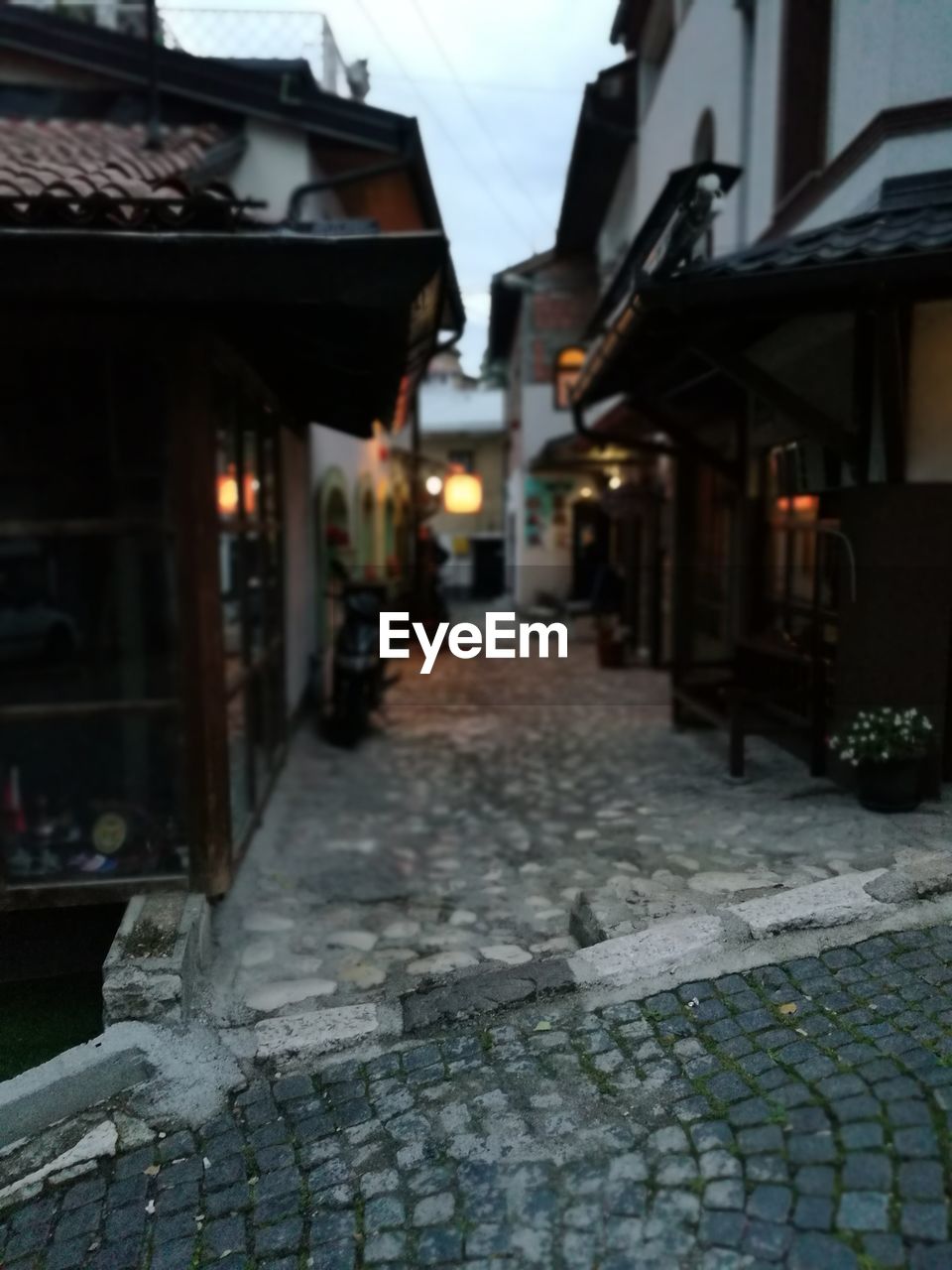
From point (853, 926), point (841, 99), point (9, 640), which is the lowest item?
point (853, 926)

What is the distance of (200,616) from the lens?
158 inches

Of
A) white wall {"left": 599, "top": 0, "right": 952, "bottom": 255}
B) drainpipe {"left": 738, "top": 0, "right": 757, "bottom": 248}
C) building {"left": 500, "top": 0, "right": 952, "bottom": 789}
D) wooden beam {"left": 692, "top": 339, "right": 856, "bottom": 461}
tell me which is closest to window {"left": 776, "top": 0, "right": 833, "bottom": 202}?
building {"left": 500, "top": 0, "right": 952, "bottom": 789}

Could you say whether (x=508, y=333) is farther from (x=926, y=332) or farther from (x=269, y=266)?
(x=269, y=266)

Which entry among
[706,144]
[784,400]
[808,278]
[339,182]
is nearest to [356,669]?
[339,182]

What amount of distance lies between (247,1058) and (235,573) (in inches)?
111

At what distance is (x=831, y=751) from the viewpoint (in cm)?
578

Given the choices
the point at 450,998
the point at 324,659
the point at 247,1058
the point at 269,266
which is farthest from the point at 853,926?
the point at 324,659

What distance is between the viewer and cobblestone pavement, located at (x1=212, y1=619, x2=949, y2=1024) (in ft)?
13.4

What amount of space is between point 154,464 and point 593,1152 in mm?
3671

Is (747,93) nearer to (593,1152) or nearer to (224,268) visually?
(224,268)

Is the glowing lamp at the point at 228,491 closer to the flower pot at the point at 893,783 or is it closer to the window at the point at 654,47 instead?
the flower pot at the point at 893,783

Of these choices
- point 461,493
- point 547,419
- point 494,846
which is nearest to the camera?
point 494,846

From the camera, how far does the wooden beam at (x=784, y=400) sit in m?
5.20

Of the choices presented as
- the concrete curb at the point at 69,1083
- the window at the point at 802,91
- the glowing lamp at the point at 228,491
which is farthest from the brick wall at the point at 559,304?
the concrete curb at the point at 69,1083
